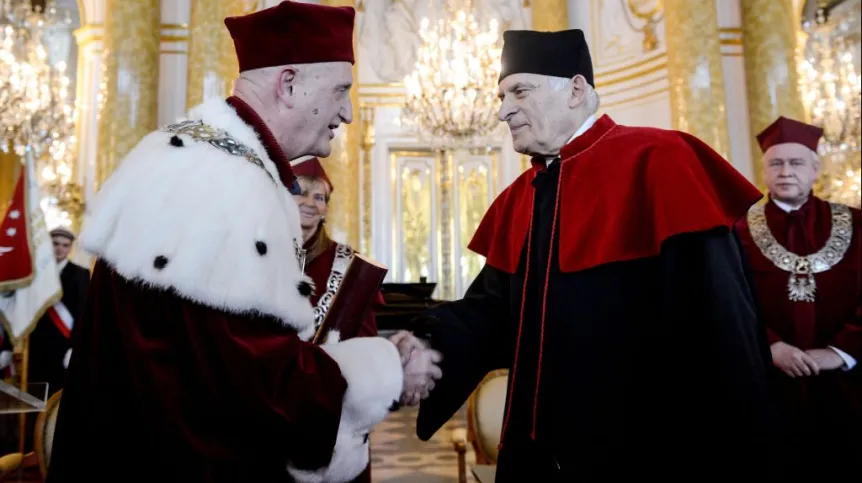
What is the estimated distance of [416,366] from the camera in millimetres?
1938

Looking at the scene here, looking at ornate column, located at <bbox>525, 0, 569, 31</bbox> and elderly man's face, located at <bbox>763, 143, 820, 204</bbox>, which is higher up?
ornate column, located at <bbox>525, 0, 569, 31</bbox>

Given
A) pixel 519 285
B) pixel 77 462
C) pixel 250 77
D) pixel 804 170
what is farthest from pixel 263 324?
pixel 804 170

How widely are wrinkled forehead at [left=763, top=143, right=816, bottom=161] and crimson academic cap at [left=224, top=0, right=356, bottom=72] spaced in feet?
9.90

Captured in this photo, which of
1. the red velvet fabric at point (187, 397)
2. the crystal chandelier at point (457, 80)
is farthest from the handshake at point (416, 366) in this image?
the crystal chandelier at point (457, 80)

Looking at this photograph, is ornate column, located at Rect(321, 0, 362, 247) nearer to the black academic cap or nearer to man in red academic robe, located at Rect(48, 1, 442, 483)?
Result: the black academic cap

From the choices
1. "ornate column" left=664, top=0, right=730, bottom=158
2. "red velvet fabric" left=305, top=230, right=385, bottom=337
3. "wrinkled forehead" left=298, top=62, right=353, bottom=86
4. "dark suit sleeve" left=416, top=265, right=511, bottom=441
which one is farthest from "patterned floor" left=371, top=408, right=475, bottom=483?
"ornate column" left=664, top=0, right=730, bottom=158

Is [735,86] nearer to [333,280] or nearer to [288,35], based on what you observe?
[333,280]

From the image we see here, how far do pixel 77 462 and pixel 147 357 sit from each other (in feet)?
1.15

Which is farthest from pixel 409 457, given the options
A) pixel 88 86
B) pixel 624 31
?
pixel 88 86

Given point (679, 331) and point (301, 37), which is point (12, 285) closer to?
point (301, 37)

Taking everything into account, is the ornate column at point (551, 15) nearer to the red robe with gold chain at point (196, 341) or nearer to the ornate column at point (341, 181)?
the ornate column at point (341, 181)

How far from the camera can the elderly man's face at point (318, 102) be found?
5.82 ft

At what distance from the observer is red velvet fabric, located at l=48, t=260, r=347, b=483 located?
52.4 inches

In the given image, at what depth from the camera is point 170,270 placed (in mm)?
1284
